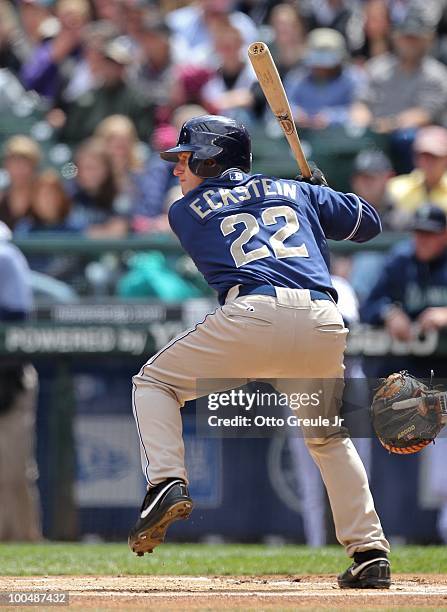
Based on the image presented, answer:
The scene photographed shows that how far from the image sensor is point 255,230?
16.1 feet

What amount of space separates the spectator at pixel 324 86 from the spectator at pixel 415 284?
2556mm

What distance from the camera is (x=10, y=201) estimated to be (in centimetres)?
991

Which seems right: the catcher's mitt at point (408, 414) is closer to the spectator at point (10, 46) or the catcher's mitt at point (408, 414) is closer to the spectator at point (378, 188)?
A: the spectator at point (378, 188)

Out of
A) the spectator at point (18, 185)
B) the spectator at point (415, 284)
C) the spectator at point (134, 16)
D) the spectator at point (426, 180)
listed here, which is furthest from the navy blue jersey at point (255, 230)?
the spectator at point (134, 16)

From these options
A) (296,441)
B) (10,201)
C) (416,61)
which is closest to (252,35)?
(416,61)

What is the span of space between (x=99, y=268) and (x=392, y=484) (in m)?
2.45

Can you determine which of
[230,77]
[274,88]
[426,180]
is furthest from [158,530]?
[230,77]

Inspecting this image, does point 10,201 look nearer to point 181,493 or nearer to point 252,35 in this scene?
point 252,35

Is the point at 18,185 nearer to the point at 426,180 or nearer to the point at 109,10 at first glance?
the point at 426,180

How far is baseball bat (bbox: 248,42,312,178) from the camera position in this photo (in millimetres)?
5371

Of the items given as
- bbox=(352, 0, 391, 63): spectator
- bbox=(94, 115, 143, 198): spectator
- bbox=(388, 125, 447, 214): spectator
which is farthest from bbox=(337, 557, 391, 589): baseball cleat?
bbox=(352, 0, 391, 63): spectator

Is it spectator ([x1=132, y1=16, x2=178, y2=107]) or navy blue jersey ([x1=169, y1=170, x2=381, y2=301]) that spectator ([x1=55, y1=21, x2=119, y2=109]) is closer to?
spectator ([x1=132, y1=16, x2=178, y2=107])

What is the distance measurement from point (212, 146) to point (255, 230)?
1.34ft

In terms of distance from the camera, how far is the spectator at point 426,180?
9.33 meters
